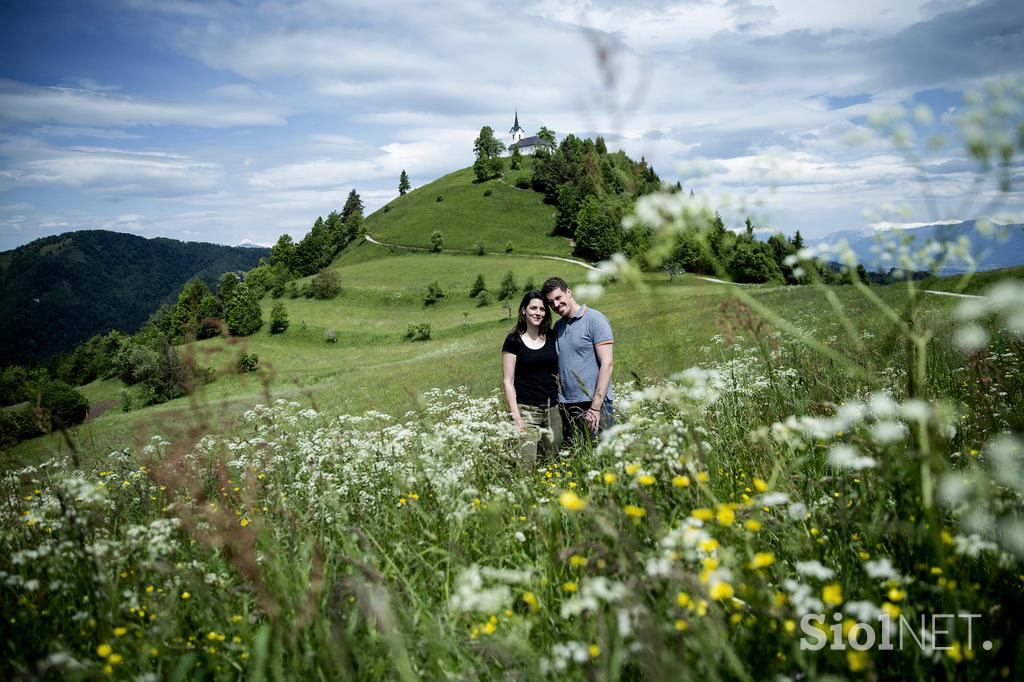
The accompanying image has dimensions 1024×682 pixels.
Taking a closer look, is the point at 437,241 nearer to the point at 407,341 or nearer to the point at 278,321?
the point at 278,321

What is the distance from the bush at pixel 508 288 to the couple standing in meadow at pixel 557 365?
6732 centimetres

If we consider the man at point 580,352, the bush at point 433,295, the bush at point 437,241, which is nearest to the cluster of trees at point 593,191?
the man at point 580,352

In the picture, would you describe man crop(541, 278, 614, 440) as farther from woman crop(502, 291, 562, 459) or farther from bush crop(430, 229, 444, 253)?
bush crop(430, 229, 444, 253)

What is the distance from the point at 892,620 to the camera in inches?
89.0

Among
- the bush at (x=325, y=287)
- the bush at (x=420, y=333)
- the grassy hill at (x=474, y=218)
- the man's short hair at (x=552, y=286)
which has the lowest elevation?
the bush at (x=420, y=333)

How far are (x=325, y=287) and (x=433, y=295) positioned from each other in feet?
59.1

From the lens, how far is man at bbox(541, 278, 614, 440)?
6.73 metres

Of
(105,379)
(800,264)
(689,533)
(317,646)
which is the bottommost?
(105,379)

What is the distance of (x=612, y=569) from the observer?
2404mm

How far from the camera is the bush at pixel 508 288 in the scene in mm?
74562

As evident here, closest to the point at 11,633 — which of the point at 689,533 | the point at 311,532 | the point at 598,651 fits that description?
the point at 311,532

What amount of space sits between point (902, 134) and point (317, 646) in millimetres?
3240

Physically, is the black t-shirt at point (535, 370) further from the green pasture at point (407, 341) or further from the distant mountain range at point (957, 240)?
the distant mountain range at point (957, 240)

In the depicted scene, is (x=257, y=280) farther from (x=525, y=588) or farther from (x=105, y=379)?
(x=525, y=588)
